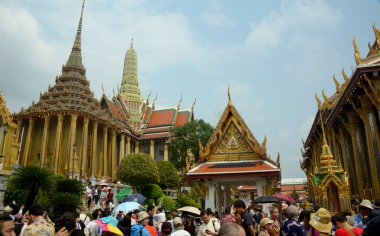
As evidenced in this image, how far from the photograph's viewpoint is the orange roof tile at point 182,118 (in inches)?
1827

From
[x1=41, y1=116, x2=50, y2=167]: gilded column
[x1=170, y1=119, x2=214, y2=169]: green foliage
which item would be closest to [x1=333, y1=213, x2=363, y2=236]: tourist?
[x1=170, y1=119, x2=214, y2=169]: green foliage

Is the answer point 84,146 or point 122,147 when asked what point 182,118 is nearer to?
point 122,147

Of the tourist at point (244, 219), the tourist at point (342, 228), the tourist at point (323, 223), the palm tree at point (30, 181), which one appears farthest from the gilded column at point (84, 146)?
the tourist at point (342, 228)

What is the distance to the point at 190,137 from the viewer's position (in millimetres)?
32688

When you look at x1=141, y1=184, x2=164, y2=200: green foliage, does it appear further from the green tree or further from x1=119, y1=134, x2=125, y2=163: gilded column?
x1=119, y1=134, x2=125, y2=163: gilded column

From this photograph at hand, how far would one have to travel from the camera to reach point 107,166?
36781 millimetres

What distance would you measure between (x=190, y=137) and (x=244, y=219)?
90.8 feet

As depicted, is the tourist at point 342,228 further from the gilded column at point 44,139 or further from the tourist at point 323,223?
the gilded column at point 44,139

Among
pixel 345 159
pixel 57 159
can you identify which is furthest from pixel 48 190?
pixel 57 159

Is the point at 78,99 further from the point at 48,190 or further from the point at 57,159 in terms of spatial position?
the point at 48,190

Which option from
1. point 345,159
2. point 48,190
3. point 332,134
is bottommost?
point 48,190

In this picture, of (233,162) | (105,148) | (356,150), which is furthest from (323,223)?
(105,148)

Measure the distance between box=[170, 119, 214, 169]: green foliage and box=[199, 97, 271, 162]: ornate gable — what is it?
17564 mm

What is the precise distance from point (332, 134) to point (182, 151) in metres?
16.5
